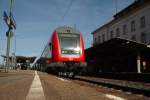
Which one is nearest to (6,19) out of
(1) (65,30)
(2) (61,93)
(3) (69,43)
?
(1) (65,30)

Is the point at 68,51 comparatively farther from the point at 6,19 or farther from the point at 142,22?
the point at 142,22

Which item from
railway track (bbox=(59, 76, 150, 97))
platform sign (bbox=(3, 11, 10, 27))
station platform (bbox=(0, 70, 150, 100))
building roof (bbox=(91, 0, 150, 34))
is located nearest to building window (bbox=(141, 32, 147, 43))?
building roof (bbox=(91, 0, 150, 34))

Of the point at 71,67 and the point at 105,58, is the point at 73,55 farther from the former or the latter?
the point at 105,58

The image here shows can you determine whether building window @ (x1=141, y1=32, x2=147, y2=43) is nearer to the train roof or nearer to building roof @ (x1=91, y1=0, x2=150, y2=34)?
building roof @ (x1=91, y1=0, x2=150, y2=34)

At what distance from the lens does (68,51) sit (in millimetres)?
21031

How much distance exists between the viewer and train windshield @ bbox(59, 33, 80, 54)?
21.0 m

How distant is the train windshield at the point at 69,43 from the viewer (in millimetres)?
21047

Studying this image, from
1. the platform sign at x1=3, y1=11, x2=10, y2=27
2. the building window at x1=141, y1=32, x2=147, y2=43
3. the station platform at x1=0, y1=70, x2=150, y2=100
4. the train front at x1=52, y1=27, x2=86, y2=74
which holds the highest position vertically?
the platform sign at x1=3, y1=11, x2=10, y2=27

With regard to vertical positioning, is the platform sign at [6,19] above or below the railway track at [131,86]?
above

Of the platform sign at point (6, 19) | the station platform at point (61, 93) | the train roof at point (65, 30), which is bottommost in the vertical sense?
the station platform at point (61, 93)

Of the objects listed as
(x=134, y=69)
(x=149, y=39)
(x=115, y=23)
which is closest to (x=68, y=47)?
(x=134, y=69)

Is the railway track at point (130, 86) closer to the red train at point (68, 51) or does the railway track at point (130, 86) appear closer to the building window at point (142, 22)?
the red train at point (68, 51)

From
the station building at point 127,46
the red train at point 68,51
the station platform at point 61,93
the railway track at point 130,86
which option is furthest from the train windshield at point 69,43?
the station platform at point 61,93

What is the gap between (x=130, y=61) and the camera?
35.7m
